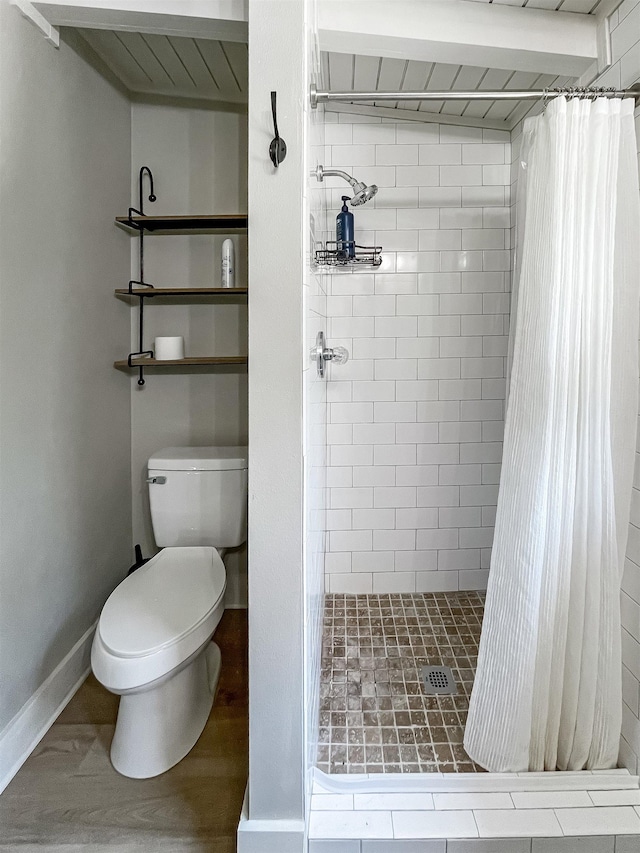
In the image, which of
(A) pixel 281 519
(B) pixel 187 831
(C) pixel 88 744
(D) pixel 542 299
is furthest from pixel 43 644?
(D) pixel 542 299

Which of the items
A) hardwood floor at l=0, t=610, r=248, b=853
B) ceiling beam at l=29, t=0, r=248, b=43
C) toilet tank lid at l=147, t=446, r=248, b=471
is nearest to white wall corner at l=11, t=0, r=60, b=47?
ceiling beam at l=29, t=0, r=248, b=43

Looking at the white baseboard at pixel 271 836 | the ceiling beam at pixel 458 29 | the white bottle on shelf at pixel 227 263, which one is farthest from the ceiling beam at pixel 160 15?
the white baseboard at pixel 271 836

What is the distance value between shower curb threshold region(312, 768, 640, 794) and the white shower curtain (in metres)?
0.04

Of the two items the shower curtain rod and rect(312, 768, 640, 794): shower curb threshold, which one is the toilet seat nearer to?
rect(312, 768, 640, 794): shower curb threshold

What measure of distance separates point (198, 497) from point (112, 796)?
980 millimetres

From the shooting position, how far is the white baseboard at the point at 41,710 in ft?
5.07

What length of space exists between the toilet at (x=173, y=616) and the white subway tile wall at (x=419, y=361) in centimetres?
60

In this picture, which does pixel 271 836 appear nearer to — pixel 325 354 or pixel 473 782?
pixel 473 782

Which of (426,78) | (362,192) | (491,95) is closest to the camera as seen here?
(491,95)

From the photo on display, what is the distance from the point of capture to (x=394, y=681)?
1912mm

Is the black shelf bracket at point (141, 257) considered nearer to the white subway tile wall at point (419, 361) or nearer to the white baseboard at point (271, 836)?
the white subway tile wall at point (419, 361)

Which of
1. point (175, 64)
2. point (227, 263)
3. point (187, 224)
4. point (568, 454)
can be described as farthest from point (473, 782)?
point (175, 64)

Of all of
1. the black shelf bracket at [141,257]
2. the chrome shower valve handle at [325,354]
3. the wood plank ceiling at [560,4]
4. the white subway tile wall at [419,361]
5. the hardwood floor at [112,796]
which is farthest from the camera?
the white subway tile wall at [419,361]

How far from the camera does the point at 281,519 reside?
121 centimetres
